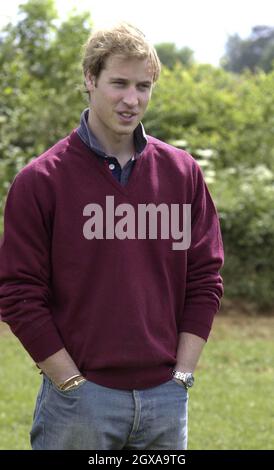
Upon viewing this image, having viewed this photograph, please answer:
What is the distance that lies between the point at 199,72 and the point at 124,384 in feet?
38.8

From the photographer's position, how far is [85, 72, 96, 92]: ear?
2.78 metres

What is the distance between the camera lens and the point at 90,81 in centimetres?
279

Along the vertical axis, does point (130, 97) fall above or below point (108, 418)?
above

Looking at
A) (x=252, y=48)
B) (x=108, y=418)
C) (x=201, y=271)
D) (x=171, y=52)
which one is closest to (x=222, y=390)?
(x=201, y=271)

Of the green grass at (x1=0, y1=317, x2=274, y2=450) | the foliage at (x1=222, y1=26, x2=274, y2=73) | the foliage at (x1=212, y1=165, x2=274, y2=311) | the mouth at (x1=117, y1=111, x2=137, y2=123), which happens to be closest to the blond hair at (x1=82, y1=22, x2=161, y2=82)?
the mouth at (x1=117, y1=111, x2=137, y2=123)

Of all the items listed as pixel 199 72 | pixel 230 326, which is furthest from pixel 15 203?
pixel 199 72

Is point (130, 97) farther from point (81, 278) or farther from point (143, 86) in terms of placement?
point (81, 278)

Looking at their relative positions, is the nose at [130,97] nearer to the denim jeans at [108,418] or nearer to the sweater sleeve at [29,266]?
the sweater sleeve at [29,266]

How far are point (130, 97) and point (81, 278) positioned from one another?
1.85 ft

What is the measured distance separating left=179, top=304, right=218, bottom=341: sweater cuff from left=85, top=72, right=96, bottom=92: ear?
754mm

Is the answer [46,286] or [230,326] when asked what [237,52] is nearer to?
[230,326]

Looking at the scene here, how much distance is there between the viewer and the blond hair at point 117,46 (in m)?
2.70

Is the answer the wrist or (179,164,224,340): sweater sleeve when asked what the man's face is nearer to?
(179,164,224,340): sweater sleeve

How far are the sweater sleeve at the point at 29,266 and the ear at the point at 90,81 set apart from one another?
33 cm
